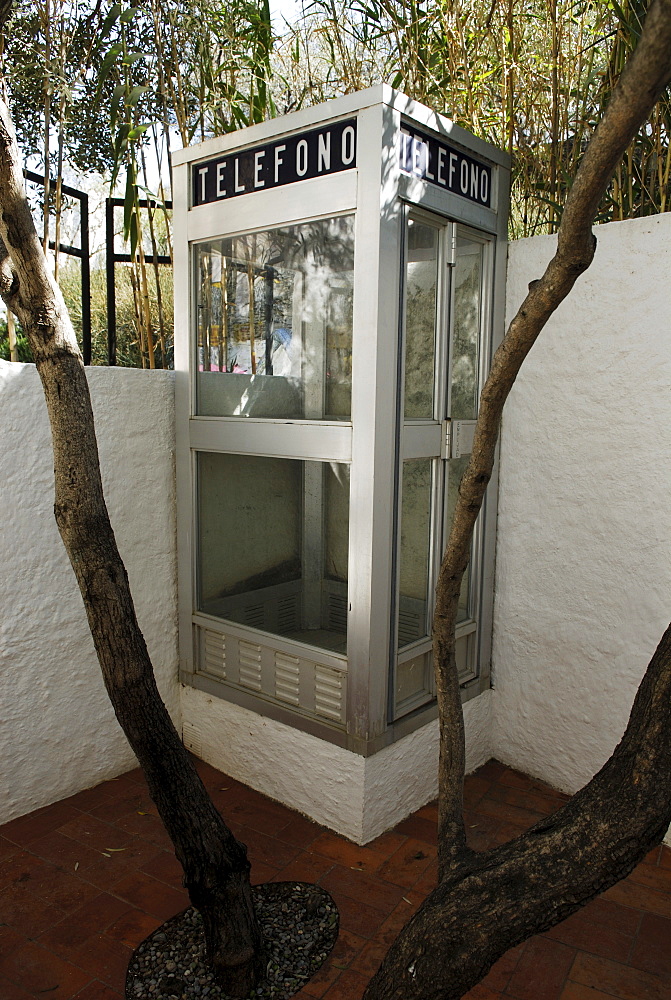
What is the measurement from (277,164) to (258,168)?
114 mm

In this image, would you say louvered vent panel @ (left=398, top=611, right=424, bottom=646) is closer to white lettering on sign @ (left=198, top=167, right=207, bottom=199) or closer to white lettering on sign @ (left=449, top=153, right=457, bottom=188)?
white lettering on sign @ (left=449, top=153, right=457, bottom=188)

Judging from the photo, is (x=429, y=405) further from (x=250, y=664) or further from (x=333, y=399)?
(x=250, y=664)

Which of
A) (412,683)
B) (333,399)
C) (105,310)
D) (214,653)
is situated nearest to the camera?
(333,399)

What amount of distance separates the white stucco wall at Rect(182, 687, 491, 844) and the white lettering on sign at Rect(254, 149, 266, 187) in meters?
2.32

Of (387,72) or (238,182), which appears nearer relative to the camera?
(238,182)

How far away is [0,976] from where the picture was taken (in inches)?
96.1

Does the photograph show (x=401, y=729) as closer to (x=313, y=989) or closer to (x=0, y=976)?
(x=313, y=989)

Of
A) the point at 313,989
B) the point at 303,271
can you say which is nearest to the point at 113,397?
the point at 303,271

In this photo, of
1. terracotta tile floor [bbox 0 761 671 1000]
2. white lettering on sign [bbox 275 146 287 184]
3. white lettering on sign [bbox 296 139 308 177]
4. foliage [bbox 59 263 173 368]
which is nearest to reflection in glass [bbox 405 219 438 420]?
white lettering on sign [bbox 296 139 308 177]

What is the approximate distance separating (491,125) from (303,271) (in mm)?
1471

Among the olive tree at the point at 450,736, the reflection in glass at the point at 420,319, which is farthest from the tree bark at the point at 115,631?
the reflection in glass at the point at 420,319

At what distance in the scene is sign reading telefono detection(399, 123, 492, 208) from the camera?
293cm

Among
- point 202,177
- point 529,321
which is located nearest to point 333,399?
point 202,177

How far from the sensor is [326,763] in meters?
3.23
